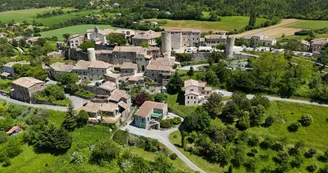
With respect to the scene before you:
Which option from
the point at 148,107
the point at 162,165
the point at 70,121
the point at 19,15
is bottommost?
the point at 162,165

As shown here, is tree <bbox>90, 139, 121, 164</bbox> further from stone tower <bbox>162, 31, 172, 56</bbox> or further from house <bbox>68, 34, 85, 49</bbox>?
house <bbox>68, 34, 85, 49</bbox>

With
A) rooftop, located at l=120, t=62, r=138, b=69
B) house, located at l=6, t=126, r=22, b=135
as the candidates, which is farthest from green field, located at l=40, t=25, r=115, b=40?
house, located at l=6, t=126, r=22, b=135

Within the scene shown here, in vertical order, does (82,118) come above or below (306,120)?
above

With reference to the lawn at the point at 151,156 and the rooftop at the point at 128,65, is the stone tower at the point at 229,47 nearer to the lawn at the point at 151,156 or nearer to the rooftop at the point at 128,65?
the rooftop at the point at 128,65

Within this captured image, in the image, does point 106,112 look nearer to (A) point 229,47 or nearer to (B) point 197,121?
(B) point 197,121

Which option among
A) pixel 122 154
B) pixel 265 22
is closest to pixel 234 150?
pixel 122 154

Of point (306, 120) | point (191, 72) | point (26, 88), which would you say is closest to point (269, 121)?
point (306, 120)
